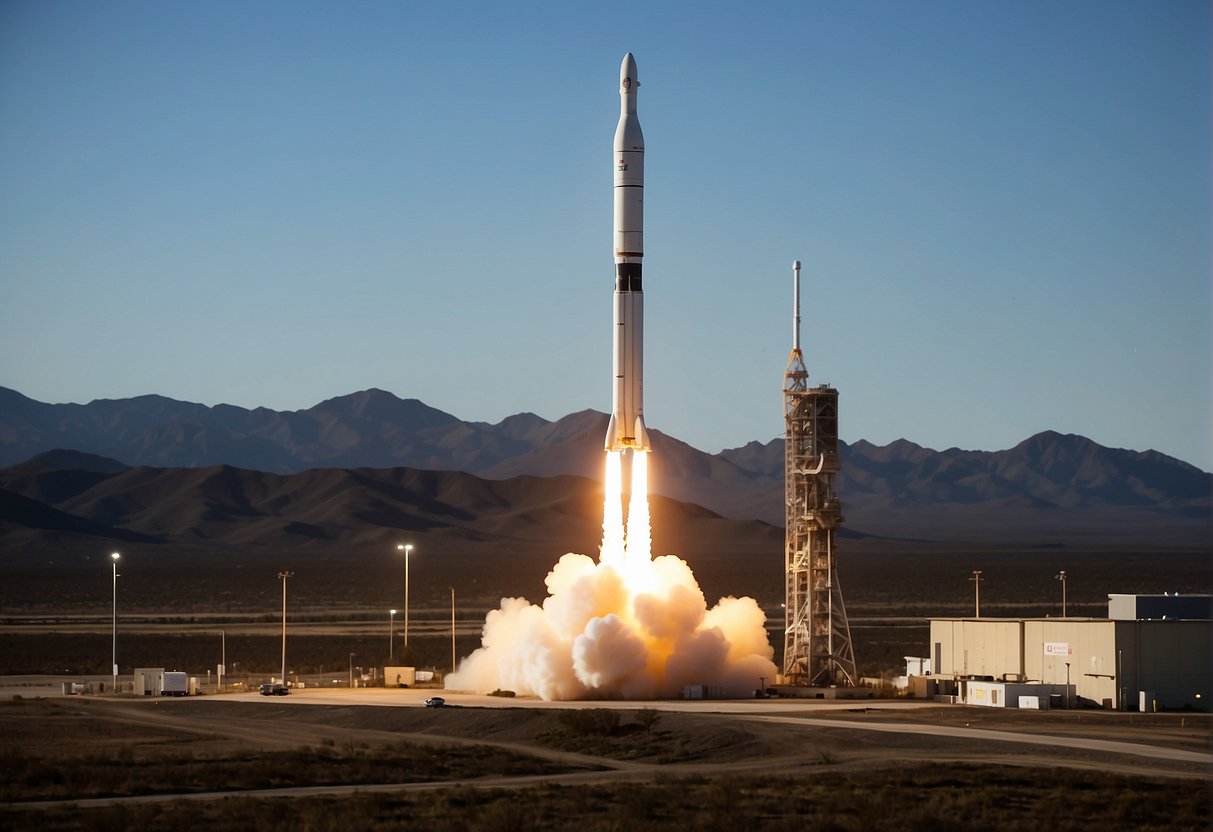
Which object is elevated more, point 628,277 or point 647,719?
point 628,277

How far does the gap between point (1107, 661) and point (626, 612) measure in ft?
57.4

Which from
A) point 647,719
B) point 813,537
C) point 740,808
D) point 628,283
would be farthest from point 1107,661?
point 740,808

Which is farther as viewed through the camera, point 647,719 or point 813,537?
→ point 813,537

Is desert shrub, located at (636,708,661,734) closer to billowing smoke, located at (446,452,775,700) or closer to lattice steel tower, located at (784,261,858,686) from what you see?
billowing smoke, located at (446,452,775,700)

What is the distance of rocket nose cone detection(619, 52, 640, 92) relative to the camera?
236 feet

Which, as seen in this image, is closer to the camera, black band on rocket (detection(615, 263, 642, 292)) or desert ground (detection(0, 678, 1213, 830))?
desert ground (detection(0, 678, 1213, 830))

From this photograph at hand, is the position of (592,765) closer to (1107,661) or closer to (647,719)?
(647,719)

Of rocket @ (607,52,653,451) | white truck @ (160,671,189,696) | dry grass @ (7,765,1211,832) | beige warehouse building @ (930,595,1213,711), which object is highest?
rocket @ (607,52,653,451)

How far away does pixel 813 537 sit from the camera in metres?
75.1

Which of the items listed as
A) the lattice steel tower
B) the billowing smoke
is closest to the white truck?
the billowing smoke

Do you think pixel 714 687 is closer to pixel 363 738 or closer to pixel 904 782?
pixel 363 738

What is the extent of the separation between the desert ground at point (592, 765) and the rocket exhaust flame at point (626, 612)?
7.77ft

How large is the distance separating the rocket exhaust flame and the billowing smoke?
4 cm

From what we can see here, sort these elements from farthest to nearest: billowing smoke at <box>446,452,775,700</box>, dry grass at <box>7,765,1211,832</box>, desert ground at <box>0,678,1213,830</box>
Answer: billowing smoke at <box>446,452,775,700</box> → desert ground at <box>0,678,1213,830</box> → dry grass at <box>7,765,1211,832</box>
